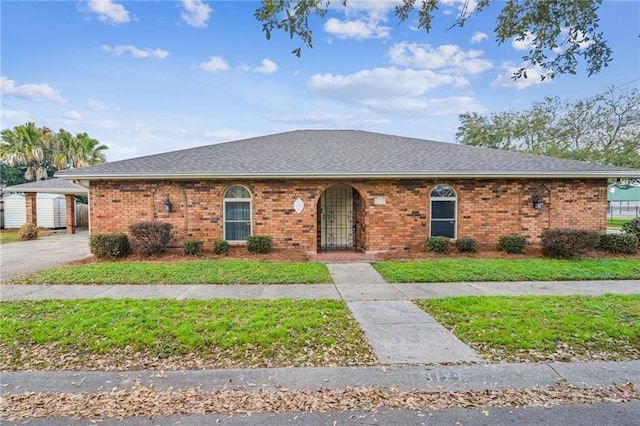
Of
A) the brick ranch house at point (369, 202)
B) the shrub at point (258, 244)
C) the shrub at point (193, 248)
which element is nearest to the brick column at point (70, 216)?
the brick ranch house at point (369, 202)

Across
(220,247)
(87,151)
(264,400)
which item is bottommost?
(264,400)

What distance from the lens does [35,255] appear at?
1066 cm

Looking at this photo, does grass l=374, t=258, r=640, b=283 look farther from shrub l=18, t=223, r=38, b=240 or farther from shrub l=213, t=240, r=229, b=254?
shrub l=18, t=223, r=38, b=240

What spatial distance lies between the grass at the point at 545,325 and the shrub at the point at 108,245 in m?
8.48

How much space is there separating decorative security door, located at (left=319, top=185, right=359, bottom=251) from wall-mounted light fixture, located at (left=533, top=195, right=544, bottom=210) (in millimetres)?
5720

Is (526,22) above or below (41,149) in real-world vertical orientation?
below

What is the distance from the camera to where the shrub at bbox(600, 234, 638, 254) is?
961 cm

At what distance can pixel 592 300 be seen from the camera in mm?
5590

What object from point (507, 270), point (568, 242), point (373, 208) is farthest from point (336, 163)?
point (568, 242)

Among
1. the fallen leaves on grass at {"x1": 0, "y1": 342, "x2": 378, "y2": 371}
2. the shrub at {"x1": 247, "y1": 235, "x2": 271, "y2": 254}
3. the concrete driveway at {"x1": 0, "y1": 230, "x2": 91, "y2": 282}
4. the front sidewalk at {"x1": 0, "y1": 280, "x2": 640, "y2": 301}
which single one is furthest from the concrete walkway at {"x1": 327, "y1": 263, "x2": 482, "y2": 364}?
the concrete driveway at {"x1": 0, "y1": 230, "x2": 91, "y2": 282}

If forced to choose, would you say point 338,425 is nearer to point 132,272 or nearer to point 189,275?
point 189,275

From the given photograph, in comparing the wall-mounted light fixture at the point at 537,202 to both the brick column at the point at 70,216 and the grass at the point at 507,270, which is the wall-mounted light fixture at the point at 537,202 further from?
the brick column at the point at 70,216

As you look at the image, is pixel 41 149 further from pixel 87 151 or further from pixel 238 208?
pixel 238 208

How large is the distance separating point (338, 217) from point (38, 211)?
1870 cm
